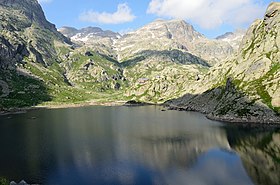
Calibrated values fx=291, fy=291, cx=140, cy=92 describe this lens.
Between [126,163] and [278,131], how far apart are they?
92.8 metres

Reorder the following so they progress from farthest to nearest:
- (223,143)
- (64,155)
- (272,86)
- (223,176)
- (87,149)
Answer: (272,86) < (223,143) < (87,149) < (64,155) < (223,176)

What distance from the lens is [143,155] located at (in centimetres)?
11988

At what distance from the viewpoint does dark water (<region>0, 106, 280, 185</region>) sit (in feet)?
302

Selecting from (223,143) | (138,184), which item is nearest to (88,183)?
(138,184)

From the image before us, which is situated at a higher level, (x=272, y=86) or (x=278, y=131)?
(x=272, y=86)

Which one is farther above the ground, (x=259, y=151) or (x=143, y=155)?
(x=259, y=151)

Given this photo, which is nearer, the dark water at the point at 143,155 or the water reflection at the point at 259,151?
the water reflection at the point at 259,151

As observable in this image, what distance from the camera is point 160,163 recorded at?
109 meters

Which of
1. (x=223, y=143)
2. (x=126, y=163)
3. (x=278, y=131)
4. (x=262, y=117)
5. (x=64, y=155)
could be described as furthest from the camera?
(x=262, y=117)

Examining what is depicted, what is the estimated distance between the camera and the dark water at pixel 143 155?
9212cm

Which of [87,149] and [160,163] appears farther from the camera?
[87,149]

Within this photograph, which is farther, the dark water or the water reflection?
the dark water

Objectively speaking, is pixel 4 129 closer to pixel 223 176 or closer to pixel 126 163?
pixel 126 163

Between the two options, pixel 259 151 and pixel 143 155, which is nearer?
pixel 143 155
